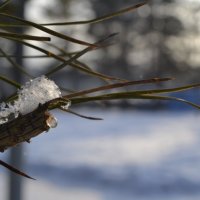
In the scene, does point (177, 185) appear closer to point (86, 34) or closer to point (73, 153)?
point (73, 153)

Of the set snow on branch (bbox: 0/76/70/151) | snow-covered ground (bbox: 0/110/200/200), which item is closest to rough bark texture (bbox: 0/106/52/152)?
snow on branch (bbox: 0/76/70/151)

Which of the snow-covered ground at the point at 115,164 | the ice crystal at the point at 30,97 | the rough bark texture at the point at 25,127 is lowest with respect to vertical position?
the rough bark texture at the point at 25,127

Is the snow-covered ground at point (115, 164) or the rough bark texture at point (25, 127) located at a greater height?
the snow-covered ground at point (115, 164)

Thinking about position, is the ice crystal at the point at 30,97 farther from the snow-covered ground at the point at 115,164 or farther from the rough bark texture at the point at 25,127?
the snow-covered ground at the point at 115,164

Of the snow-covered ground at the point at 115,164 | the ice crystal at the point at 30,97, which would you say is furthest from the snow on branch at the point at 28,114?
the snow-covered ground at the point at 115,164

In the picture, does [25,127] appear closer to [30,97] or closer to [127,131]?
[30,97]
